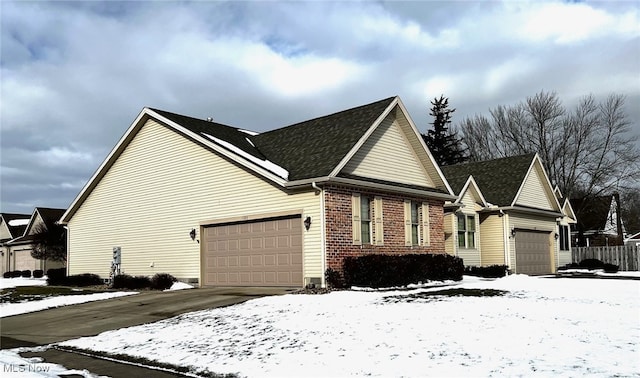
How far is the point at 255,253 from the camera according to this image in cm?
2033

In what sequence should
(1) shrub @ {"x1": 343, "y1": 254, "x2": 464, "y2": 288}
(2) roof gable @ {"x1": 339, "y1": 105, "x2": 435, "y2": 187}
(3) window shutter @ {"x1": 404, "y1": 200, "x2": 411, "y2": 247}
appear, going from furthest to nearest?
(3) window shutter @ {"x1": 404, "y1": 200, "x2": 411, "y2": 247} < (2) roof gable @ {"x1": 339, "y1": 105, "x2": 435, "y2": 187} < (1) shrub @ {"x1": 343, "y1": 254, "x2": 464, "y2": 288}

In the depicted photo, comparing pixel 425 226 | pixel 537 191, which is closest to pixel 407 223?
pixel 425 226

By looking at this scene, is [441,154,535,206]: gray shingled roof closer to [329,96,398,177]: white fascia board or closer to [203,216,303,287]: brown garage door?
[329,96,398,177]: white fascia board

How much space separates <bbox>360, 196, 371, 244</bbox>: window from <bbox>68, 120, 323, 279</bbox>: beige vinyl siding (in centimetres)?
210

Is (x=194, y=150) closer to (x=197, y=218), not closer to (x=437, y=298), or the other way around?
(x=197, y=218)

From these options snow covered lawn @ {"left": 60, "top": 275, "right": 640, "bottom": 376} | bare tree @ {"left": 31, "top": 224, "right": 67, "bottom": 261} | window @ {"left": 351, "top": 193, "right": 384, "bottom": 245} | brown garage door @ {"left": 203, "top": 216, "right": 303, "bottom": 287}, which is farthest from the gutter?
bare tree @ {"left": 31, "top": 224, "right": 67, "bottom": 261}

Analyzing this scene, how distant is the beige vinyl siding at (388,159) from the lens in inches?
798

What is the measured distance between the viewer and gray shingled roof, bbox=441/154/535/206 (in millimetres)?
29312

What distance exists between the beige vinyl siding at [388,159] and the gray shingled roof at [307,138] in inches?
23.4

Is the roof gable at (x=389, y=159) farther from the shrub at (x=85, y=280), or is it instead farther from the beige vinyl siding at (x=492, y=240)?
the shrub at (x=85, y=280)

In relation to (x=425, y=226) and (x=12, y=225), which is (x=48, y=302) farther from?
(x=12, y=225)

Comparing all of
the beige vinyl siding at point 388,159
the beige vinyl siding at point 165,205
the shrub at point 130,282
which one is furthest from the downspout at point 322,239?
the shrub at point 130,282

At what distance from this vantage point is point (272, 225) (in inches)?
782

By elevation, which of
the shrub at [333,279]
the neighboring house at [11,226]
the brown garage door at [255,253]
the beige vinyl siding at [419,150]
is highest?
the beige vinyl siding at [419,150]
